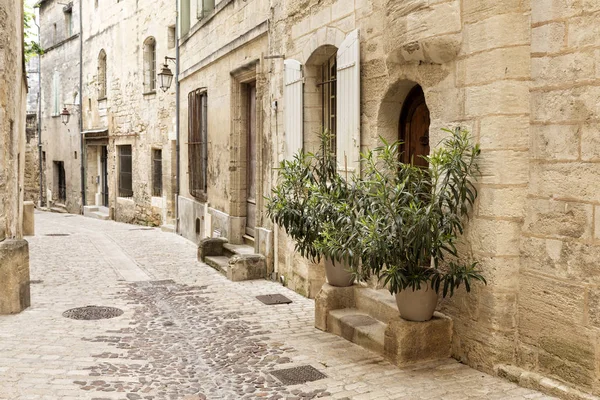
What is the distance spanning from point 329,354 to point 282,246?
10.1 ft

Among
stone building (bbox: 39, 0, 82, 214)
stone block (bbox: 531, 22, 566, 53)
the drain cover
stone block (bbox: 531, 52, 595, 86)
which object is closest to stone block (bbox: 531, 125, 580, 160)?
stone block (bbox: 531, 52, 595, 86)

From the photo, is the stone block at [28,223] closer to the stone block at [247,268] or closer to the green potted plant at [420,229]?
the stone block at [247,268]

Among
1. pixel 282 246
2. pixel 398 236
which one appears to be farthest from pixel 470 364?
pixel 282 246

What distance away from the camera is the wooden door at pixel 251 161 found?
10.3 metres

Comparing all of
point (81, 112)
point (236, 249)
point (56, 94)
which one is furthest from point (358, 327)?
point (56, 94)

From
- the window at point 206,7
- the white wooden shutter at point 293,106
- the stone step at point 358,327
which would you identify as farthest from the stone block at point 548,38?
the window at point 206,7

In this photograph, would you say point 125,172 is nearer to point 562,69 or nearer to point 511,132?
point 511,132

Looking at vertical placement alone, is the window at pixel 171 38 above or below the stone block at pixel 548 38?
above

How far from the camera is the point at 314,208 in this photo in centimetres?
584

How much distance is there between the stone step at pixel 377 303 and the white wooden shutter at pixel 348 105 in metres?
1.20

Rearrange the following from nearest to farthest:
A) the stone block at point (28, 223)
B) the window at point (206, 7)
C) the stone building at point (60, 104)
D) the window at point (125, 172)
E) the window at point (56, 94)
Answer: the window at point (206, 7) < the stone block at point (28, 223) < the window at point (125, 172) < the stone building at point (60, 104) < the window at point (56, 94)

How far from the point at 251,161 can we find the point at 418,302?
20.1 feet

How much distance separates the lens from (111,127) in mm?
18609

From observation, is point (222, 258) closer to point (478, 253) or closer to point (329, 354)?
point (329, 354)
